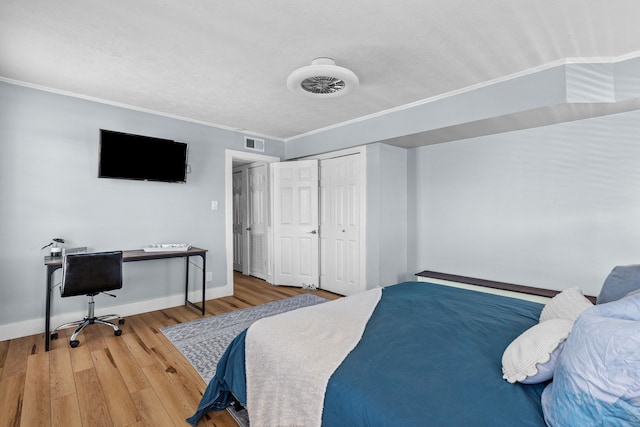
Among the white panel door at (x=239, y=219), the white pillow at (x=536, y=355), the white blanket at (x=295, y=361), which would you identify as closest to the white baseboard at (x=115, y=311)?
the white panel door at (x=239, y=219)

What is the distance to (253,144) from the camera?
476 cm

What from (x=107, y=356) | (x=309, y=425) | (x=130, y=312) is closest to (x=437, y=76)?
(x=309, y=425)

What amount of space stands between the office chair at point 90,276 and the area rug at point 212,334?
2.10 ft

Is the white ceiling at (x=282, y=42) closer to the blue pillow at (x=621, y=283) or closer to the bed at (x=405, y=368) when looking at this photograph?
the blue pillow at (x=621, y=283)

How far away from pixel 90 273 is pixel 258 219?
2.92 meters

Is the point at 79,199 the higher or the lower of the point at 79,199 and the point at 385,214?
the higher

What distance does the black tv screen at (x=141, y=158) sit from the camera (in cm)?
333

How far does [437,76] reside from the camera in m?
2.78

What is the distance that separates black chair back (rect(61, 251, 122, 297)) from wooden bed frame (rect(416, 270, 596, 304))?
339 cm

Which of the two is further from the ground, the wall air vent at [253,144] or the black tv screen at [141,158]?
the wall air vent at [253,144]

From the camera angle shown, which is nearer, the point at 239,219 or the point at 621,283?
the point at 621,283

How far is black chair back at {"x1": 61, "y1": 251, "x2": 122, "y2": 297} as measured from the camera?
8.86 feet

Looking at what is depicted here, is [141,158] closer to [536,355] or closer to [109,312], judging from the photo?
[109,312]

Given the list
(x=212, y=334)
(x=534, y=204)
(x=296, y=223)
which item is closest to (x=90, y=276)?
(x=212, y=334)
